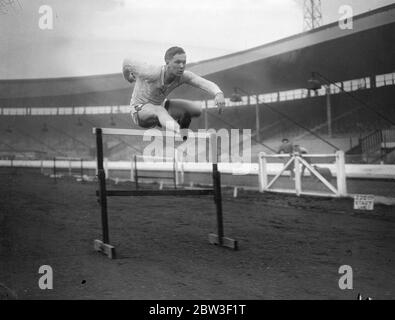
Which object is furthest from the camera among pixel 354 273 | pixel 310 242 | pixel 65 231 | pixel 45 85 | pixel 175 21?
pixel 45 85

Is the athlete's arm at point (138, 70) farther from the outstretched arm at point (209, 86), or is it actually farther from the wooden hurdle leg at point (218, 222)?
the wooden hurdle leg at point (218, 222)

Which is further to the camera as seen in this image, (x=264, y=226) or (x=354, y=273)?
(x=264, y=226)

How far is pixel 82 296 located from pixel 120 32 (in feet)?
9.29

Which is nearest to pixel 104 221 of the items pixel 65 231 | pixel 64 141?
pixel 65 231

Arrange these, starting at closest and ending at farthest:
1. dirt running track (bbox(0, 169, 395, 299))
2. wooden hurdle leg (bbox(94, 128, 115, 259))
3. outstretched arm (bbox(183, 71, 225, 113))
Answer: dirt running track (bbox(0, 169, 395, 299)) → outstretched arm (bbox(183, 71, 225, 113)) → wooden hurdle leg (bbox(94, 128, 115, 259))

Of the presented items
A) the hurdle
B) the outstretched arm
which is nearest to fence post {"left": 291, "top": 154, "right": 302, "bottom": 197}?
the hurdle

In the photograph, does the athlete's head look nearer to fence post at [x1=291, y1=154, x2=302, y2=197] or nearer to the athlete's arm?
the athlete's arm

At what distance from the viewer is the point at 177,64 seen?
→ 3381mm

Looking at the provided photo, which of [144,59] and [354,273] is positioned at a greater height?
[144,59]

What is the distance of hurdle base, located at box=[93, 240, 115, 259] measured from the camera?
377cm

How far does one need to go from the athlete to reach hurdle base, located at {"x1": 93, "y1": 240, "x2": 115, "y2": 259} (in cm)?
132

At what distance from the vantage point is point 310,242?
4.63 metres
